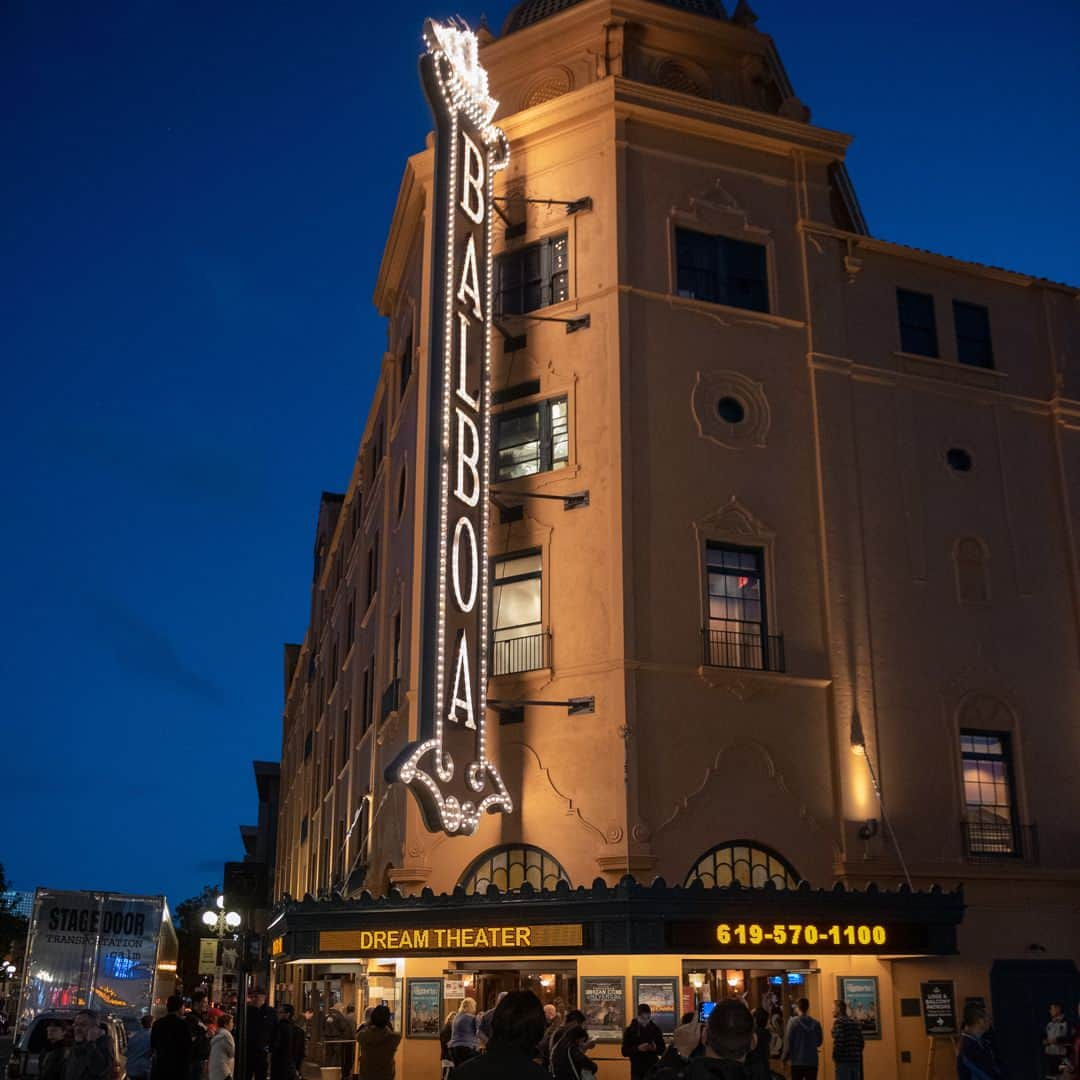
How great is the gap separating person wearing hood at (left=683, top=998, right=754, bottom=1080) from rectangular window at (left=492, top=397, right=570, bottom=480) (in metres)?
19.1

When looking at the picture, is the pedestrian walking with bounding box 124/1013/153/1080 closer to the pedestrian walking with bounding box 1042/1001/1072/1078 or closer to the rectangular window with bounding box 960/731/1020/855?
the pedestrian walking with bounding box 1042/1001/1072/1078

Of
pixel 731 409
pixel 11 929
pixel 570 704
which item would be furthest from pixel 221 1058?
pixel 11 929

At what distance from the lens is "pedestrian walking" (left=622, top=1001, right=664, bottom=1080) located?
1861 cm

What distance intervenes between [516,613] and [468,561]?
2125 mm

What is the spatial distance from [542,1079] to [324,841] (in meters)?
34.1

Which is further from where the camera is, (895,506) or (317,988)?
(317,988)

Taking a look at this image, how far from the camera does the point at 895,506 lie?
1056 inches

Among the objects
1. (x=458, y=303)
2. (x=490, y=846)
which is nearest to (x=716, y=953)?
(x=490, y=846)

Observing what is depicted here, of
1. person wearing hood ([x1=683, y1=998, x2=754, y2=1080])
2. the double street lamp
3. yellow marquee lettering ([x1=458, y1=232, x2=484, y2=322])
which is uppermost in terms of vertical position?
yellow marquee lettering ([x1=458, y1=232, x2=484, y2=322])

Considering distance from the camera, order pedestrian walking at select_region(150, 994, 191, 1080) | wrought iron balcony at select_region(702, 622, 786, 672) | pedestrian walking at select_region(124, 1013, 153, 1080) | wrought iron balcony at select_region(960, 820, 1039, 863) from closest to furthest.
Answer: pedestrian walking at select_region(150, 994, 191, 1080), pedestrian walking at select_region(124, 1013, 153, 1080), wrought iron balcony at select_region(702, 622, 786, 672), wrought iron balcony at select_region(960, 820, 1039, 863)

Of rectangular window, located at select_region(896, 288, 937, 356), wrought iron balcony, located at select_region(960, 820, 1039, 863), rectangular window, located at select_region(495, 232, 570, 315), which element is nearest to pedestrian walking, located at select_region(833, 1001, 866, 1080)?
wrought iron balcony, located at select_region(960, 820, 1039, 863)

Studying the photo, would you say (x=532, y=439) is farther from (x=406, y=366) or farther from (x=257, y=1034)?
(x=257, y=1034)

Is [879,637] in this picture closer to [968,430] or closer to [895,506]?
[895,506]

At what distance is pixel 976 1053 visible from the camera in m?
14.0
